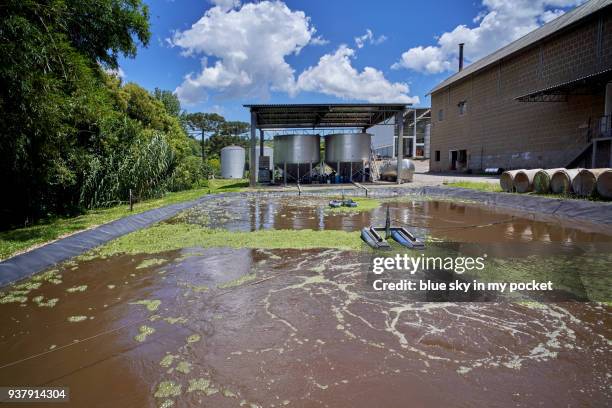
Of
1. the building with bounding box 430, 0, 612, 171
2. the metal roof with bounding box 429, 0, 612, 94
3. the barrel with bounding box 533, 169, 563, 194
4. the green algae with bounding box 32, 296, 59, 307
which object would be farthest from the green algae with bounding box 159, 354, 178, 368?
the metal roof with bounding box 429, 0, 612, 94

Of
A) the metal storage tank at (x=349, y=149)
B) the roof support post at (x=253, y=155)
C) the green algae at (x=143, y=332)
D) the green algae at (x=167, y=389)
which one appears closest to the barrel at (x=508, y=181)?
the metal storage tank at (x=349, y=149)

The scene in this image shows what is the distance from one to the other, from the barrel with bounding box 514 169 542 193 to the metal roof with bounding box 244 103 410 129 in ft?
23.4

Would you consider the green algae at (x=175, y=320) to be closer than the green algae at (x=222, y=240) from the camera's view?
Yes

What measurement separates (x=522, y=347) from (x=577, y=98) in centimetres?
1968

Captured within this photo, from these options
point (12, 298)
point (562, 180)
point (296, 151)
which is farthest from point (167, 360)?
point (296, 151)

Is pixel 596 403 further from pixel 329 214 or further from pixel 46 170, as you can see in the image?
pixel 46 170

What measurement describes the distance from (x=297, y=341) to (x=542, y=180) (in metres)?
12.6

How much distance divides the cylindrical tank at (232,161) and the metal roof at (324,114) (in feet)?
30.5

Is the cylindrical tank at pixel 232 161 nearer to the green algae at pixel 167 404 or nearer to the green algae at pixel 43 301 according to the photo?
the green algae at pixel 43 301

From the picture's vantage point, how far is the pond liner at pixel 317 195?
5.32m

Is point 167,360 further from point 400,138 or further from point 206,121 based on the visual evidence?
point 206,121

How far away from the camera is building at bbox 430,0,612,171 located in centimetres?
1650

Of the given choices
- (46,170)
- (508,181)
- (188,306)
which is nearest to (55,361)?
(188,306)

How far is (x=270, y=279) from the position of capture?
4969 millimetres
